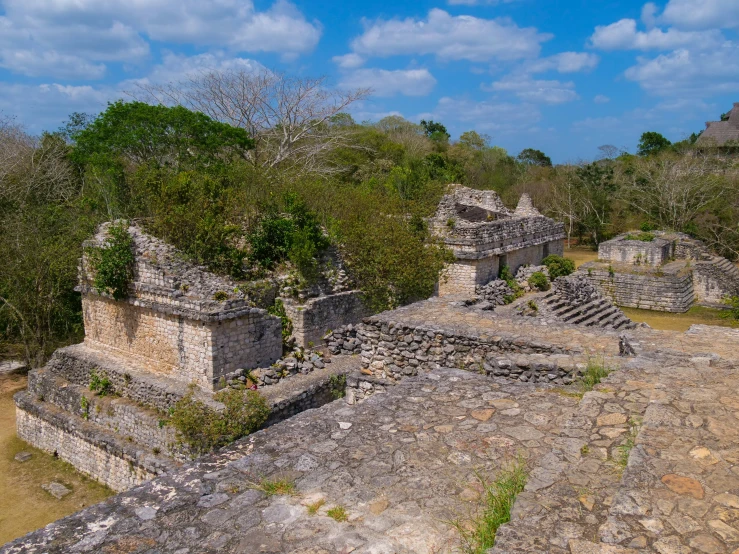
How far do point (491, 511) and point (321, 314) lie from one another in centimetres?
784

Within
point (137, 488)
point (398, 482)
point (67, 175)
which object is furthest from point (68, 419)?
point (67, 175)

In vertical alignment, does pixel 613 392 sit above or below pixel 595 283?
above

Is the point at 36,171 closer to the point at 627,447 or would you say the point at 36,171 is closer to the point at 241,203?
the point at 241,203

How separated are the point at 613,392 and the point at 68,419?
910 cm

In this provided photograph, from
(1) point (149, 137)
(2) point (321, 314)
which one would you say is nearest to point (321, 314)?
(2) point (321, 314)

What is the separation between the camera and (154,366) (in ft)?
32.4

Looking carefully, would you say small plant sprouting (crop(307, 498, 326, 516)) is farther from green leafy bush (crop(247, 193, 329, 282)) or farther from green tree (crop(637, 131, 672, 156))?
green tree (crop(637, 131, 672, 156))

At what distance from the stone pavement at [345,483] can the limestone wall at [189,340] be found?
4.31 meters

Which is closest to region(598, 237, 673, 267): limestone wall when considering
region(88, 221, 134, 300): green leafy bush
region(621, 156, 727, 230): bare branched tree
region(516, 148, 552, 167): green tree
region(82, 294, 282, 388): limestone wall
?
region(621, 156, 727, 230): bare branched tree

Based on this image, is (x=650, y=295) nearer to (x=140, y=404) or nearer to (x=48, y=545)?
(x=140, y=404)

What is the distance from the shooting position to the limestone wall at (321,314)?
34.7 ft

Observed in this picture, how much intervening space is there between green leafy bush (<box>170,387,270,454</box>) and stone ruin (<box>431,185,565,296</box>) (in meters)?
6.58

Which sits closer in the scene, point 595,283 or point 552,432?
point 552,432

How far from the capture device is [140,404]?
9430mm
